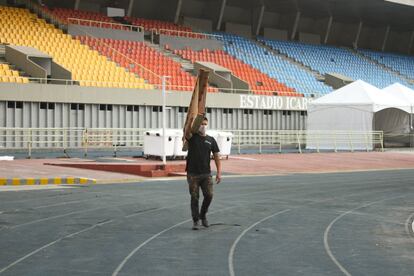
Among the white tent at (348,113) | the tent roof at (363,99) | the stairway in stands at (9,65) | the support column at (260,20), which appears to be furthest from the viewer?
the support column at (260,20)

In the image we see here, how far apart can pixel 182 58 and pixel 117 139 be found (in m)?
12.5

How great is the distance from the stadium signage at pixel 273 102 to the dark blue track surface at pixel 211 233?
24282mm

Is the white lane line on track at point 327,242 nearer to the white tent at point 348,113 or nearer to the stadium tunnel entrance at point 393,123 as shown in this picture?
the white tent at point 348,113

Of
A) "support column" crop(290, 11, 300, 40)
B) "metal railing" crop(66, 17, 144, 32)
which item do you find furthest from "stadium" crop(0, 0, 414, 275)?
"support column" crop(290, 11, 300, 40)

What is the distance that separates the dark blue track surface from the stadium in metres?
0.04

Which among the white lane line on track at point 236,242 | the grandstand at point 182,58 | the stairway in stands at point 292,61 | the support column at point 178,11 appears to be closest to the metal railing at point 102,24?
the grandstand at point 182,58

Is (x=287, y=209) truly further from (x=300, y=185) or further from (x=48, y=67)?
(x=48, y=67)

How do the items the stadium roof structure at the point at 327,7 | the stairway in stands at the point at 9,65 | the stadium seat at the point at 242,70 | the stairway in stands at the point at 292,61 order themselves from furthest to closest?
the stairway in stands at the point at 292,61
the stadium roof structure at the point at 327,7
the stadium seat at the point at 242,70
the stairway in stands at the point at 9,65

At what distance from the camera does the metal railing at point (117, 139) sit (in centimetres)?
3250

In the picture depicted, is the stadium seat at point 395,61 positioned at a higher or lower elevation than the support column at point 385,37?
lower

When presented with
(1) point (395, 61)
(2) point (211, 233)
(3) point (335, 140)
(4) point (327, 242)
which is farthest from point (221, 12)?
(4) point (327, 242)

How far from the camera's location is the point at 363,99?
39.6m

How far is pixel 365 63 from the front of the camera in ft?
204

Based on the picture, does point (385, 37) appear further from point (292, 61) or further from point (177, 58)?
point (177, 58)
